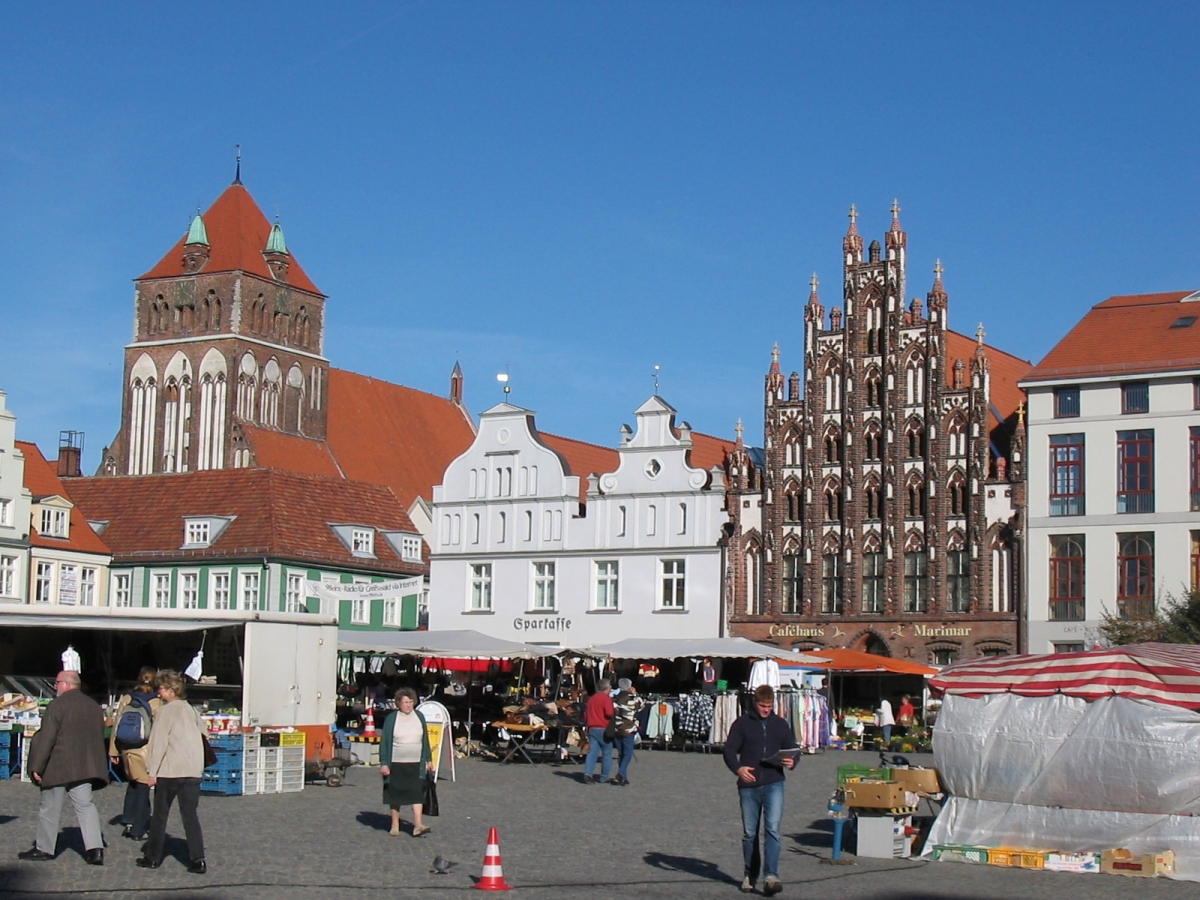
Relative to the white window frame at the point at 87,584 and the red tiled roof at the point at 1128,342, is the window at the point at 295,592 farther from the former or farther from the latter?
the red tiled roof at the point at 1128,342

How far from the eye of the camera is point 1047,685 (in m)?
17.8

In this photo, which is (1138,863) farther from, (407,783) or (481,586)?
(481,586)

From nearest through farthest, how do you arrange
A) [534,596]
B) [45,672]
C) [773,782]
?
[773,782]
[45,672]
[534,596]

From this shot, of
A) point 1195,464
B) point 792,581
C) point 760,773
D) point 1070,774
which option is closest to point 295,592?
point 792,581

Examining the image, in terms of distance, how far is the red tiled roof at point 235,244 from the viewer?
86062 mm

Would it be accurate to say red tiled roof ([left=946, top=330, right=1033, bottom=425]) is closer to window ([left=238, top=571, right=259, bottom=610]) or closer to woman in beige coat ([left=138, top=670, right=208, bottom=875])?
window ([left=238, top=571, right=259, bottom=610])

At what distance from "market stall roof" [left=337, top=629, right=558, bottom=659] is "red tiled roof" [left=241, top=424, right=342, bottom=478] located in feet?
128

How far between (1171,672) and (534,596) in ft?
117

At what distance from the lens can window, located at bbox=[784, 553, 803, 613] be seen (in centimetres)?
4928

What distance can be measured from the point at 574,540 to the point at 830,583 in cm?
746

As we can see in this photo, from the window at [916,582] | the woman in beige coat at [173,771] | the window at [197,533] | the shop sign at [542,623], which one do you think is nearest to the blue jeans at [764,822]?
the woman in beige coat at [173,771]

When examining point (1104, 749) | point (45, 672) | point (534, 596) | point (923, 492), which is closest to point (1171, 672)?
point (1104, 749)

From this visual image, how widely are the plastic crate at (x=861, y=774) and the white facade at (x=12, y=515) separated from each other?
38797 mm

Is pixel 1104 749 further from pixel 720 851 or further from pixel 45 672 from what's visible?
pixel 45 672
